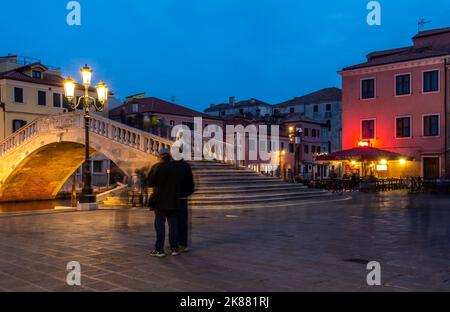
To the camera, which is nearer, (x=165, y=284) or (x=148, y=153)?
(x=165, y=284)

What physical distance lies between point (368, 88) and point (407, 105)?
11.0 feet

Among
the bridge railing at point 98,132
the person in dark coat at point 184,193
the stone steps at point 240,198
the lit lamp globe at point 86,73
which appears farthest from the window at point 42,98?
the person in dark coat at point 184,193

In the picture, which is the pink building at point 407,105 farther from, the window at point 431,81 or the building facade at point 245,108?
the building facade at point 245,108

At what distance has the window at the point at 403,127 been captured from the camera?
109ft

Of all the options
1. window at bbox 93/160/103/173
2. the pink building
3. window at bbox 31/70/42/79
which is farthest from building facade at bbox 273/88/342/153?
window at bbox 31/70/42/79

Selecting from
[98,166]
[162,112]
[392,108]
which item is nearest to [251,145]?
[162,112]

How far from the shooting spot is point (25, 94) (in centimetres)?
4122

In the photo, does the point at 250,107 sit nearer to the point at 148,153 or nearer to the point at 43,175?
the point at 43,175

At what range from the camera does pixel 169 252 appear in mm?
7234

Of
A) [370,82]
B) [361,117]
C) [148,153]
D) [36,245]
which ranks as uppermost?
[370,82]

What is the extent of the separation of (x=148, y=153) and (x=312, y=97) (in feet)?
171

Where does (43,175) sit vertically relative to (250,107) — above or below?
below

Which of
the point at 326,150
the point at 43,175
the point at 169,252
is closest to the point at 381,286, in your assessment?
the point at 169,252

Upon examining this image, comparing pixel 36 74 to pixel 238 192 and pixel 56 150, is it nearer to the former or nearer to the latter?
pixel 56 150
